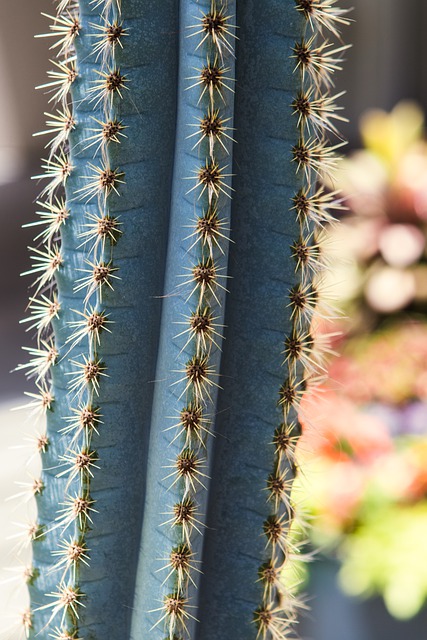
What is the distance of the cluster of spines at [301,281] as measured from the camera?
0.59m

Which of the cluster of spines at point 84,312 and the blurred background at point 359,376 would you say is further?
Answer: the blurred background at point 359,376

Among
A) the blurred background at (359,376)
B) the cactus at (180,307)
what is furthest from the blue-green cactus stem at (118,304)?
the blurred background at (359,376)

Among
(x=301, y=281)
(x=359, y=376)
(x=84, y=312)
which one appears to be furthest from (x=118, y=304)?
(x=359, y=376)

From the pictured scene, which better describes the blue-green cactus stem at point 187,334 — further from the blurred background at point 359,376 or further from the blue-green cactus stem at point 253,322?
the blurred background at point 359,376

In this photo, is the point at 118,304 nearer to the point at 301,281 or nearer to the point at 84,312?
the point at 84,312

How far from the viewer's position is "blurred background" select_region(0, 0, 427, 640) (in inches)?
63.0

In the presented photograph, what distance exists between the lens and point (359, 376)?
2.13 metres

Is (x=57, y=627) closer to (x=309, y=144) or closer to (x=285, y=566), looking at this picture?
(x=285, y=566)

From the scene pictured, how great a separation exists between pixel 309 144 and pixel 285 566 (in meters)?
0.37

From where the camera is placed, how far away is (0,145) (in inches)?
165

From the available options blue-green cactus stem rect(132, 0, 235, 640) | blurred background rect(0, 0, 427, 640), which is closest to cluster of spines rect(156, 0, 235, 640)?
blue-green cactus stem rect(132, 0, 235, 640)

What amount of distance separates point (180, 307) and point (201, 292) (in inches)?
1.4

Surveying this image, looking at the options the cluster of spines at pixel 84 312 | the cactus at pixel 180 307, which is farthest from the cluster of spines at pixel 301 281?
the cluster of spines at pixel 84 312

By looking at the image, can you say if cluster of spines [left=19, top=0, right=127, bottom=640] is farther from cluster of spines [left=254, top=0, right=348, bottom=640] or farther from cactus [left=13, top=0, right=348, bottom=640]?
cluster of spines [left=254, top=0, right=348, bottom=640]
